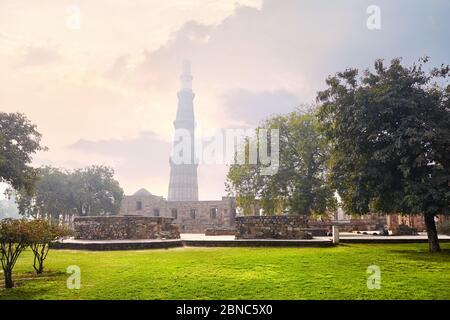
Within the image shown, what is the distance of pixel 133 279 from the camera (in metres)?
7.68

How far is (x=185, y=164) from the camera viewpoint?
323 feet

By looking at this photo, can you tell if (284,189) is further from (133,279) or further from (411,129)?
(133,279)

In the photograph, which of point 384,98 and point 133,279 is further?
point 384,98

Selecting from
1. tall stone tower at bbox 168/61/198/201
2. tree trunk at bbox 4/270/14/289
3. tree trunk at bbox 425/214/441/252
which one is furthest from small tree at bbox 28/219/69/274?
tall stone tower at bbox 168/61/198/201

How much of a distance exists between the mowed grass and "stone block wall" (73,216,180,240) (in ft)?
28.4

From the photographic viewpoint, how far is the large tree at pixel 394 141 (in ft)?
40.3

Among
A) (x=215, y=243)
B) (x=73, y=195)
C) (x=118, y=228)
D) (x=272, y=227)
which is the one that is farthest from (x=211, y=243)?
(x=73, y=195)

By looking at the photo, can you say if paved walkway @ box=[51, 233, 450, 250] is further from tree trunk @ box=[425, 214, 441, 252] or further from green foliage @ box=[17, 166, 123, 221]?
green foliage @ box=[17, 166, 123, 221]

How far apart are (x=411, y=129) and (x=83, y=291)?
1133cm

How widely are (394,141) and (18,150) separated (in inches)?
812

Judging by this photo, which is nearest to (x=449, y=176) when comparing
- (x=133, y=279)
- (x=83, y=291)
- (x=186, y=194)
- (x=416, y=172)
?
(x=416, y=172)

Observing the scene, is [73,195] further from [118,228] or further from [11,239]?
[11,239]

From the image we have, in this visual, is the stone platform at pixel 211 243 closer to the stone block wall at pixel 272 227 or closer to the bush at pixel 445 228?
the stone block wall at pixel 272 227

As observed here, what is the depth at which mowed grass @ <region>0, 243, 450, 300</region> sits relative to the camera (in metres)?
6.17
